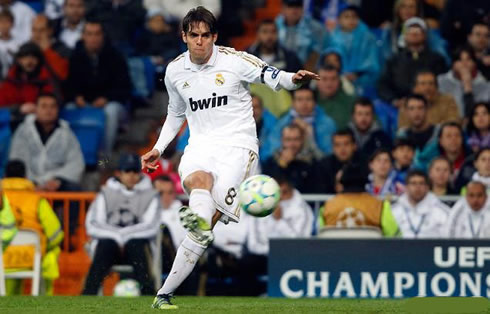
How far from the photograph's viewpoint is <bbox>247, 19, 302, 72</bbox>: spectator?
17781mm

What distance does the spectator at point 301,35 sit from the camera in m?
18.4

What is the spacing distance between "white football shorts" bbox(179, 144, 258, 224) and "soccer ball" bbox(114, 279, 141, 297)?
430 centimetres

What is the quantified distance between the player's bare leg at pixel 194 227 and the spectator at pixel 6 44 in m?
8.96

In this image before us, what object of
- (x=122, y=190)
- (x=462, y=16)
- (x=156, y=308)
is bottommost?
(x=156, y=308)

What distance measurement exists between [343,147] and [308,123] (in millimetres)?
814

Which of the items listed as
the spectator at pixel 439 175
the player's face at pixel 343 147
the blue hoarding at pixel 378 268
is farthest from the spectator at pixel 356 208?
the player's face at pixel 343 147

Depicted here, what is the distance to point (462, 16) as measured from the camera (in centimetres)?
1888

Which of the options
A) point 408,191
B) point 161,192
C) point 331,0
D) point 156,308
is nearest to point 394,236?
point 408,191

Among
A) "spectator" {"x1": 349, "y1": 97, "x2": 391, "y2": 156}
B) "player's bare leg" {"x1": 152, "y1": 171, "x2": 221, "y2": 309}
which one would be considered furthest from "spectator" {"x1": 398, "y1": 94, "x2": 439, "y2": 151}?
"player's bare leg" {"x1": 152, "y1": 171, "x2": 221, "y2": 309}

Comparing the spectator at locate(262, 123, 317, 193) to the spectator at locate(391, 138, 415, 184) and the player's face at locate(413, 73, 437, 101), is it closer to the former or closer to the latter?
the spectator at locate(391, 138, 415, 184)

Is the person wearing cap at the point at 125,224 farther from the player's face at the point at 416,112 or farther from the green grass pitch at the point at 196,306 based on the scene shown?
the player's face at the point at 416,112

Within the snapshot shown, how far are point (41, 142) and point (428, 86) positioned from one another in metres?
5.01

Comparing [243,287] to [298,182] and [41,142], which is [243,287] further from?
[41,142]

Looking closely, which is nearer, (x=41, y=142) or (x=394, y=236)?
(x=394, y=236)
